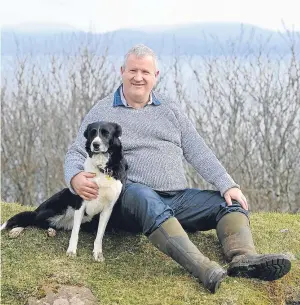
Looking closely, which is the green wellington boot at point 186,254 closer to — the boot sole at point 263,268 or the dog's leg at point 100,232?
the boot sole at point 263,268

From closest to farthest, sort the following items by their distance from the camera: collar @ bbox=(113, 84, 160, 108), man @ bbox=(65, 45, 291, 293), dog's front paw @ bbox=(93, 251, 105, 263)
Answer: man @ bbox=(65, 45, 291, 293)
dog's front paw @ bbox=(93, 251, 105, 263)
collar @ bbox=(113, 84, 160, 108)

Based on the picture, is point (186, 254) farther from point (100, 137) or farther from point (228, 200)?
point (100, 137)

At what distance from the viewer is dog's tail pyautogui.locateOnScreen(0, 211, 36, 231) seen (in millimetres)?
4191

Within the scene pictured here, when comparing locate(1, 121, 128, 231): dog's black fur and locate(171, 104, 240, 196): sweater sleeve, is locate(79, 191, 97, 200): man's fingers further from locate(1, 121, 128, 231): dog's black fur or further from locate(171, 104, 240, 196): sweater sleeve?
locate(171, 104, 240, 196): sweater sleeve

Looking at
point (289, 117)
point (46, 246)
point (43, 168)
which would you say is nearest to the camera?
point (46, 246)

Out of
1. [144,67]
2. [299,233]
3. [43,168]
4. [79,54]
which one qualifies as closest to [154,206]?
[144,67]

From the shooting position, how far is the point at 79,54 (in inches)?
612

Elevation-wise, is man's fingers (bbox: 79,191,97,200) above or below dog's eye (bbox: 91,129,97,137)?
below

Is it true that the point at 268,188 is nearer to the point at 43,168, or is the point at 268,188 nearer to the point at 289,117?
the point at 289,117

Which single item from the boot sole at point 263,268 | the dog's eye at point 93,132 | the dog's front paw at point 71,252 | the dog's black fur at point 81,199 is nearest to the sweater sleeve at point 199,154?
the dog's black fur at point 81,199

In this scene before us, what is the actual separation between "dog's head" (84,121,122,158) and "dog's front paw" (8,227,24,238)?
0.91m

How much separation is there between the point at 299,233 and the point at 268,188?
33.7ft

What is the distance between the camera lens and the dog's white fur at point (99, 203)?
12.0ft

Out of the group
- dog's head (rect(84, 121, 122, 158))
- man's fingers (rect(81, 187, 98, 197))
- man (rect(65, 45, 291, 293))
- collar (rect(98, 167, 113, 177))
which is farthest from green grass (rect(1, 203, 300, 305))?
dog's head (rect(84, 121, 122, 158))
